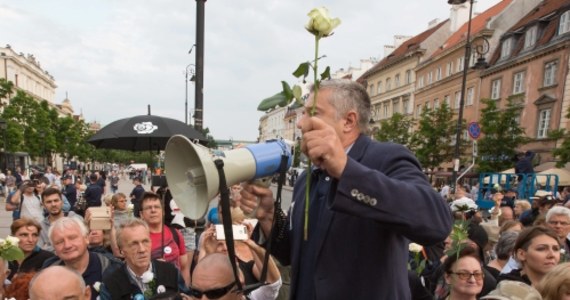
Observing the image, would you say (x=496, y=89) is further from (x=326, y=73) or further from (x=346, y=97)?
(x=326, y=73)

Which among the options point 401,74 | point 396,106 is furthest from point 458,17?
point 396,106

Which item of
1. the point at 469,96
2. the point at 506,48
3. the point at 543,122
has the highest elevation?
the point at 506,48

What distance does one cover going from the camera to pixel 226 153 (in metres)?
1.39

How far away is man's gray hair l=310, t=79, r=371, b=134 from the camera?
134 centimetres

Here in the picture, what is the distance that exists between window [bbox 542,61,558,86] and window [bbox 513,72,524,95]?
6.06 feet

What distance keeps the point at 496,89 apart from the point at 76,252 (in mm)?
30382

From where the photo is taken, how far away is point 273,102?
4.21ft

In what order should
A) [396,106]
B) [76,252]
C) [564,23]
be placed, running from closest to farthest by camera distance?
[76,252] → [564,23] → [396,106]

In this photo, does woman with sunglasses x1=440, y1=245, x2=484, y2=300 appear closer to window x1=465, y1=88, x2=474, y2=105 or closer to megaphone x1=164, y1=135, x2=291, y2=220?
megaphone x1=164, y1=135, x2=291, y2=220

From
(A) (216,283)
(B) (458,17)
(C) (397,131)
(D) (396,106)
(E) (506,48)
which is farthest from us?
(D) (396,106)

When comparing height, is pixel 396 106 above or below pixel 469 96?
below

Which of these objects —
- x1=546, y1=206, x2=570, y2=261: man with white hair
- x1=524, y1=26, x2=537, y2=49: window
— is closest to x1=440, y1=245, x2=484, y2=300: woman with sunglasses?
x1=546, y1=206, x2=570, y2=261: man with white hair

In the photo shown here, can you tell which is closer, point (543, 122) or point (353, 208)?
point (353, 208)

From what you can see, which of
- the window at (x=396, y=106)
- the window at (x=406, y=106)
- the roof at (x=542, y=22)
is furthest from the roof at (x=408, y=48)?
the roof at (x=542, y=22)
